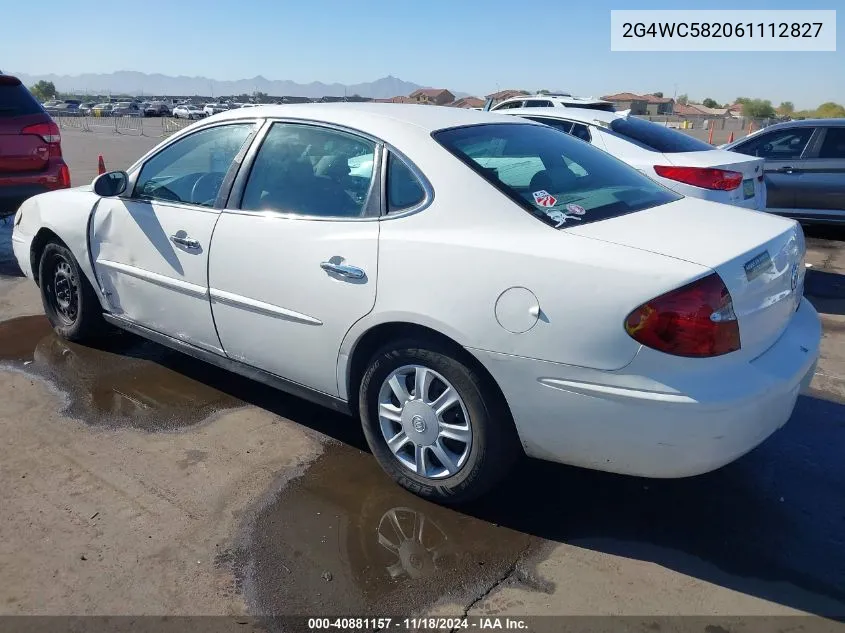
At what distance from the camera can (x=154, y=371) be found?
4566mm

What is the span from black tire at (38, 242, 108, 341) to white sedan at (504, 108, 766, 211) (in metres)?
4.61

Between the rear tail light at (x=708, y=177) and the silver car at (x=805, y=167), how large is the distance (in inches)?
112

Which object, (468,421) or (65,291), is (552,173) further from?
(65,291)

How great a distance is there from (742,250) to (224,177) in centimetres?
252

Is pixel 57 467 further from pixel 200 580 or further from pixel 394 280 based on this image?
pixel 394 280

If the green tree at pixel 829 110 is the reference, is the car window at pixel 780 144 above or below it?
below

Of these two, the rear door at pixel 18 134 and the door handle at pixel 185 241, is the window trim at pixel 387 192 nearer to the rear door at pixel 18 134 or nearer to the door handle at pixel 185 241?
the door handle at pixel 185 241

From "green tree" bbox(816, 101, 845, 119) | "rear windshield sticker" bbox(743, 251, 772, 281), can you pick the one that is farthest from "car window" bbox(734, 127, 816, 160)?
"green tree" bbox(816, 101, 845, 119)

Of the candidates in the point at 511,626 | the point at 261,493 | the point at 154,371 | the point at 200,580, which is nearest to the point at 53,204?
the point at 154,371

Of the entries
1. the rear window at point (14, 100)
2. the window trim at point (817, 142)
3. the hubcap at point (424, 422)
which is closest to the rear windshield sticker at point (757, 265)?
the hubcap at point (424, 422)

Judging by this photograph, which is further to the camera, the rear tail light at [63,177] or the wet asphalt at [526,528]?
the rear tail light at [63,177]

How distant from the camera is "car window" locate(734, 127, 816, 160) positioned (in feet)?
27.8

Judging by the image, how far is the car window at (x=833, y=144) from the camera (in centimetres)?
829

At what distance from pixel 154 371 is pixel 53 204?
1.37 meters
